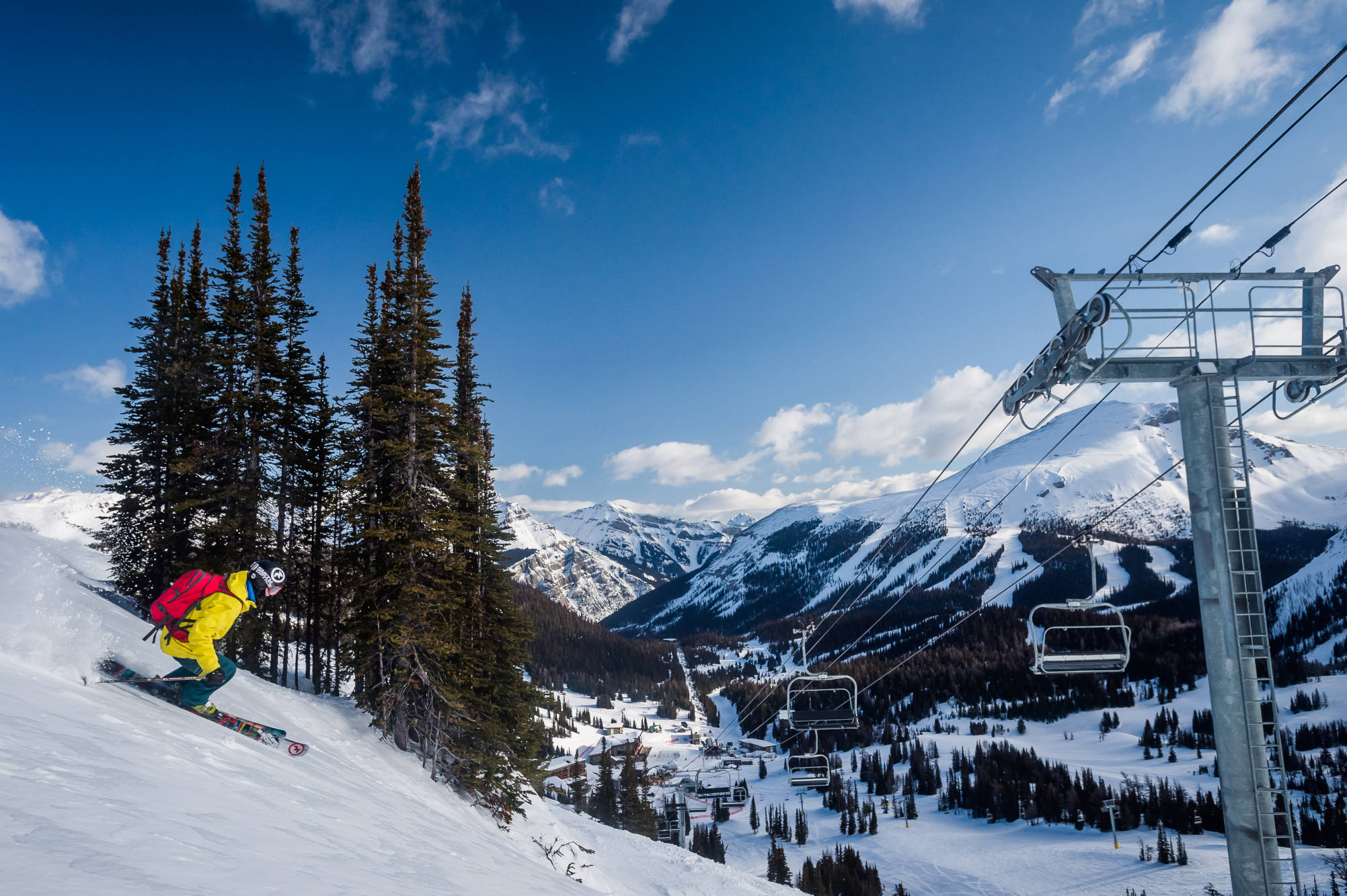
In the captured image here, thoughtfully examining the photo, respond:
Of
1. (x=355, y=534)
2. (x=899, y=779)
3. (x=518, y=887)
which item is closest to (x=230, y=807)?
(x=518, y=887)

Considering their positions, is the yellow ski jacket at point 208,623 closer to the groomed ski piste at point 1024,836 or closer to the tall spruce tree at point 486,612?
the tall spruce tree at point 486,612

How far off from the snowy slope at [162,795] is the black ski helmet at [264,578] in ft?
7.59

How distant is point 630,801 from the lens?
62250 millimetres

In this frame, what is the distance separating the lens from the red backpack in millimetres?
11047

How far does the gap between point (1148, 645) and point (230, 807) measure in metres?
206

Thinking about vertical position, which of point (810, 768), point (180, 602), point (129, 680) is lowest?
point (810, 768)

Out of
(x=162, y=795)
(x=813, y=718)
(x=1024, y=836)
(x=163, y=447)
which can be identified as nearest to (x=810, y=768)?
(x=813, y=718)

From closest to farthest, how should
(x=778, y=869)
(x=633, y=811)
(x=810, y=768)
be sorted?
(x=810, y=768)
(x=633, y=811)
(x=778, y=869)

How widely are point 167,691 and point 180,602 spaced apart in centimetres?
191

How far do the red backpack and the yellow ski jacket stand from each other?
0.07 meters

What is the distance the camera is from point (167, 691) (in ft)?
37.8

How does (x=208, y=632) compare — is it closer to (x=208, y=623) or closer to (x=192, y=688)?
(x=208, y=623)

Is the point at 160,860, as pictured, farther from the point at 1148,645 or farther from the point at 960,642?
the point at 960,642

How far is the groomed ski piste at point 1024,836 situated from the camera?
258 feet
